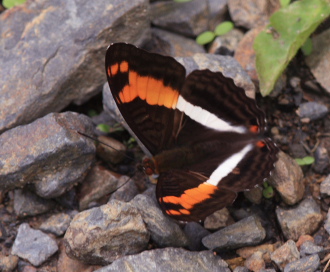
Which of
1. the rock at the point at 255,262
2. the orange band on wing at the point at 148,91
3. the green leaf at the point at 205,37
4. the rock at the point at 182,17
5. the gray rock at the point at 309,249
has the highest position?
the orange band on wing at the point at 148,91

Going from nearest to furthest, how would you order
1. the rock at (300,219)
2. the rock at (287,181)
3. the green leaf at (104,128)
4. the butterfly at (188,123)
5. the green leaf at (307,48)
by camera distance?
1. the butterfly at (188,123)
2. the rock at (300,219)
3. the rock at (287,181)
4. the green leaf at (104,128)
5. the green leaf at (307,48)

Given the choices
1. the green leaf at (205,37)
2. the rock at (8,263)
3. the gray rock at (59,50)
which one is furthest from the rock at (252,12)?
the rock at (8,263)

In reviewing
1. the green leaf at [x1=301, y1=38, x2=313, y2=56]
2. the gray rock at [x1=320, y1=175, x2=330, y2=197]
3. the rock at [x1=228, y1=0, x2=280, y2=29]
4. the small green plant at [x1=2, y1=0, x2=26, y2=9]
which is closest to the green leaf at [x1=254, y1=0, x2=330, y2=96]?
the green leaf at [x1=301, y1=38, x2=313, y2=56]

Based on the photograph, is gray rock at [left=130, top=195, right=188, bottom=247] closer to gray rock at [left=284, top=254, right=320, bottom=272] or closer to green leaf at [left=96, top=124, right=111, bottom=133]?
gray rock at [left=284, top=254, right=320, bottom=272]

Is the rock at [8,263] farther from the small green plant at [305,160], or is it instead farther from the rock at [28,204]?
the small green plant at [305,160]

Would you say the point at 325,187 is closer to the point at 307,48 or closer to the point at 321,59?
the point at 321,59

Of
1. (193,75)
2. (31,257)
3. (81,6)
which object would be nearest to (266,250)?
(193,75)

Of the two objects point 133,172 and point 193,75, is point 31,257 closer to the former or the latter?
point 133,172
